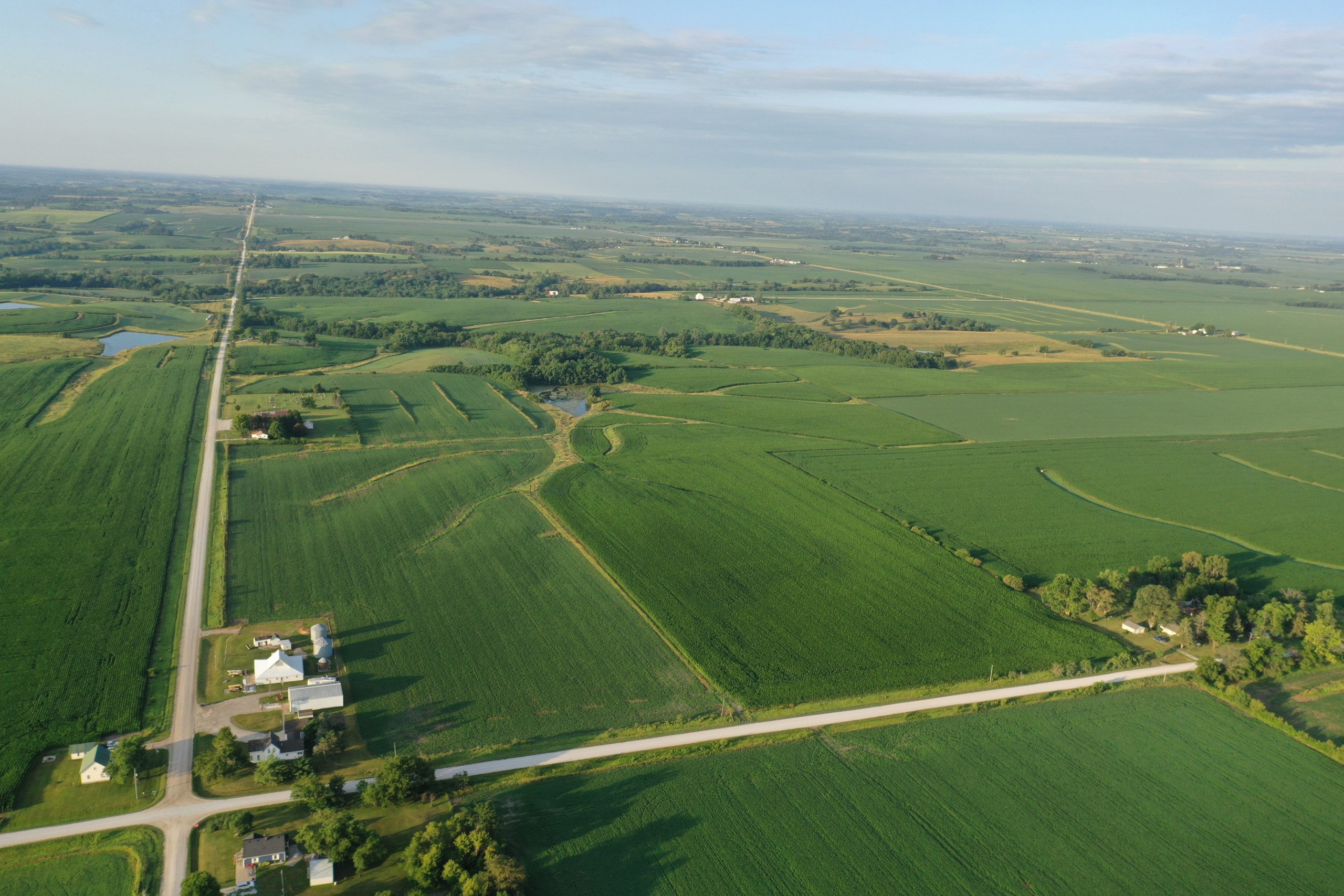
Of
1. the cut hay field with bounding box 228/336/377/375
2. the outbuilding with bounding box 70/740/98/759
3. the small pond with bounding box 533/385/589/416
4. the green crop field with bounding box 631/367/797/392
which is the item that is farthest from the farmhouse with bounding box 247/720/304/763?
the cut hay field with bounding box 228/336/377/375

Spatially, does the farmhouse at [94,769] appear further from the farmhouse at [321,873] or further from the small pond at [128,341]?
the small pond at [128,341]

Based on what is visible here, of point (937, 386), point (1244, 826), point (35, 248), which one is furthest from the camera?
point (35, 248)

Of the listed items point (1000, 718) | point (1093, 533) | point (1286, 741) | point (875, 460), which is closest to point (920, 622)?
point (1000, 718)

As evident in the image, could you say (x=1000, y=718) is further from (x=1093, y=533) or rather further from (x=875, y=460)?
(x=875, y=460)

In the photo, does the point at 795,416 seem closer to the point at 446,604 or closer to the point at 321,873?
the point at 446,604

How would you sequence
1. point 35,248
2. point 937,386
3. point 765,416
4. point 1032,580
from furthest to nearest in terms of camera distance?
point 35,248
point 937,386
point 765,416
point 1032,580

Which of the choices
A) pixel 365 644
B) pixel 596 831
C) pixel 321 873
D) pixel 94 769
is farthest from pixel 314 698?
pixel 596 831

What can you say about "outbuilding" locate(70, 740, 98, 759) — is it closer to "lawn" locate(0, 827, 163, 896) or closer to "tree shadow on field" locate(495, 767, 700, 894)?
"lawn" locate(0, 827, 163, 896)

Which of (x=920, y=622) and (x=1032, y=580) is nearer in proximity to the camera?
(x=920, y=622)
